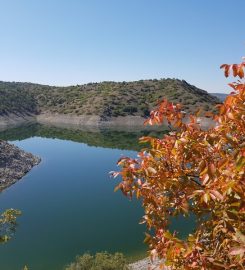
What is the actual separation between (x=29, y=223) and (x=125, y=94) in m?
96.4

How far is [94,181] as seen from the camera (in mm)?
45438

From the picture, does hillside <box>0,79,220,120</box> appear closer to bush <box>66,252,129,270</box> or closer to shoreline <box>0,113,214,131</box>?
shoreline <box>0,113,214,131</box>

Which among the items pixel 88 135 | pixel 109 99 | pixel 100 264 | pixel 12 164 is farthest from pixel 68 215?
pixel 109 99

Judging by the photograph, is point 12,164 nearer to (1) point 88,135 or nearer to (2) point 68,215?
(2) point 68,215

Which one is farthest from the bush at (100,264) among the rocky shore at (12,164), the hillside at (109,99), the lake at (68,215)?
the hillside at (109,99)

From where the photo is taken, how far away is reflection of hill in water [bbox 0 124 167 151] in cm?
7811

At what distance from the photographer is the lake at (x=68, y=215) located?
24594mm

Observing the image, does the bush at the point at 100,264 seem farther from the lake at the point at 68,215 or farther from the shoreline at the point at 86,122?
the shoreline at the point at 86,122

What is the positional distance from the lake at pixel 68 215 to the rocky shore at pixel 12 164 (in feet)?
3.17

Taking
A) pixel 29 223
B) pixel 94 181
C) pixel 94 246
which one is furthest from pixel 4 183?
pixel 94 246

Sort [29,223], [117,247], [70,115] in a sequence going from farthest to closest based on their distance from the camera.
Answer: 1. [70,115]
2. [29,223]
3. [117,247]

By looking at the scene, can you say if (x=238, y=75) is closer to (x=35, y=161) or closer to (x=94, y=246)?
(x=94, y=246)

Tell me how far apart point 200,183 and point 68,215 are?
1137 inches

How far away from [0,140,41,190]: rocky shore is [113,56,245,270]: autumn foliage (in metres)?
38.7
